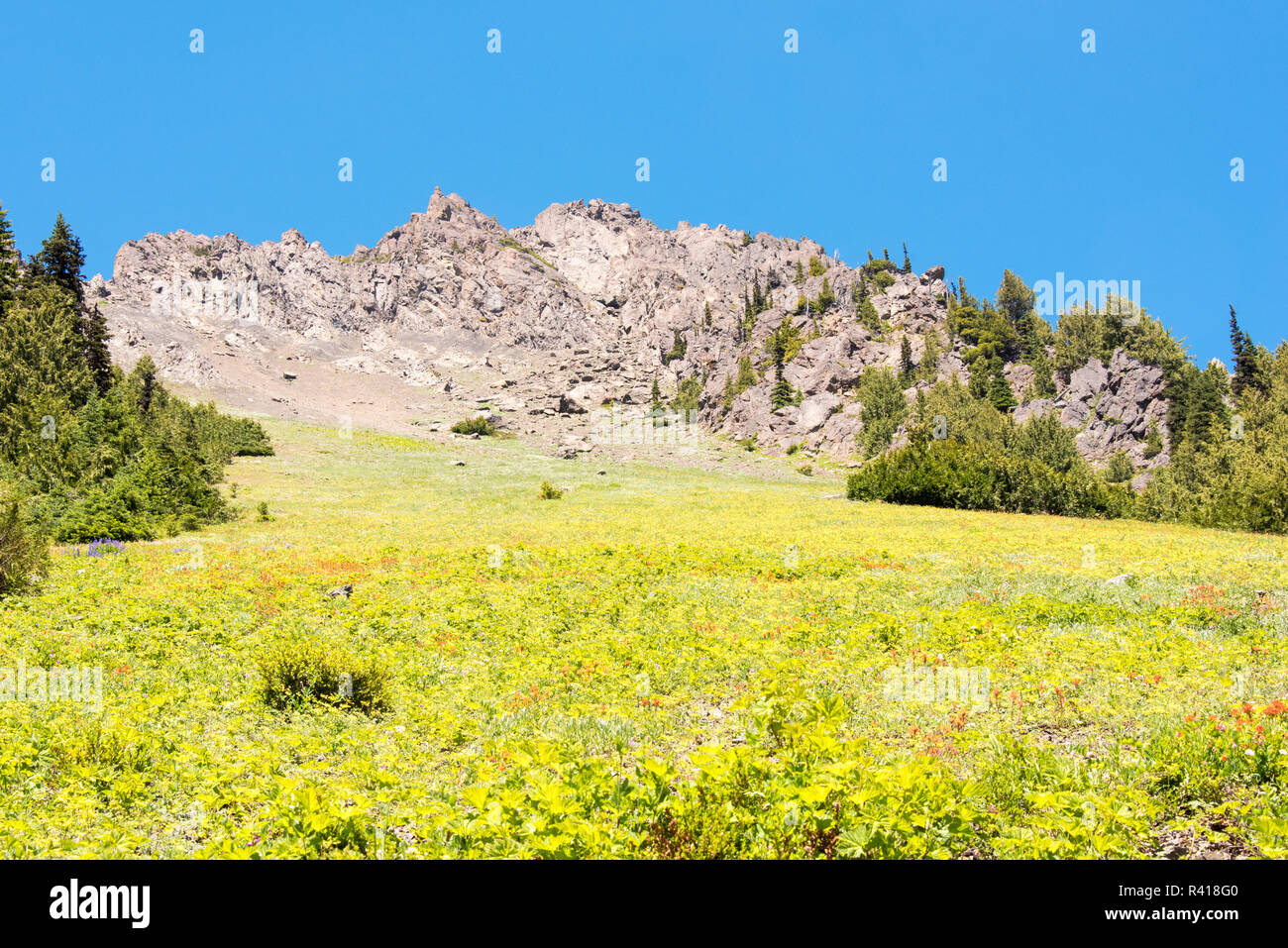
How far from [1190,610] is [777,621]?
28.8ft

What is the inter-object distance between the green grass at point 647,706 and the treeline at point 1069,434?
2277 cm

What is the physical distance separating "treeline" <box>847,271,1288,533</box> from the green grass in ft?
74.7

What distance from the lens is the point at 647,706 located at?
1038cm

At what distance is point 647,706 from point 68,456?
34109 mm

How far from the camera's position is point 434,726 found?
9391mm

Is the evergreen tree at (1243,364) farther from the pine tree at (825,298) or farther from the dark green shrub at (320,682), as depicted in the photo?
the dark green shrub at (320,682)

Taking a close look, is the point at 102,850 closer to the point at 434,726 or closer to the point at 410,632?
the point at 434,726

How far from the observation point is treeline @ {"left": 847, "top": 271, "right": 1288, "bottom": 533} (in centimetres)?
4725

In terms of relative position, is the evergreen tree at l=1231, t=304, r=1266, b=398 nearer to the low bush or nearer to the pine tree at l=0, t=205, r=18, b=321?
the low bush

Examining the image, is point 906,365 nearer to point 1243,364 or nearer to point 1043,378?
point 1043,378

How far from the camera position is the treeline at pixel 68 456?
88.5ft

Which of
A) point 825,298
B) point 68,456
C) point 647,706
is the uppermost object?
point 825,298

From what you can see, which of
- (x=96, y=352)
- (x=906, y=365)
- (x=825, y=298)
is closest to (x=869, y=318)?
(x=825, y=298)

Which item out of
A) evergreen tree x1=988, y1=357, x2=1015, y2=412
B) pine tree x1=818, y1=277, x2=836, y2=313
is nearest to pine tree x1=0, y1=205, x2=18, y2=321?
evergreen tree x1=988, y1=357, x2=1015, y2=412
